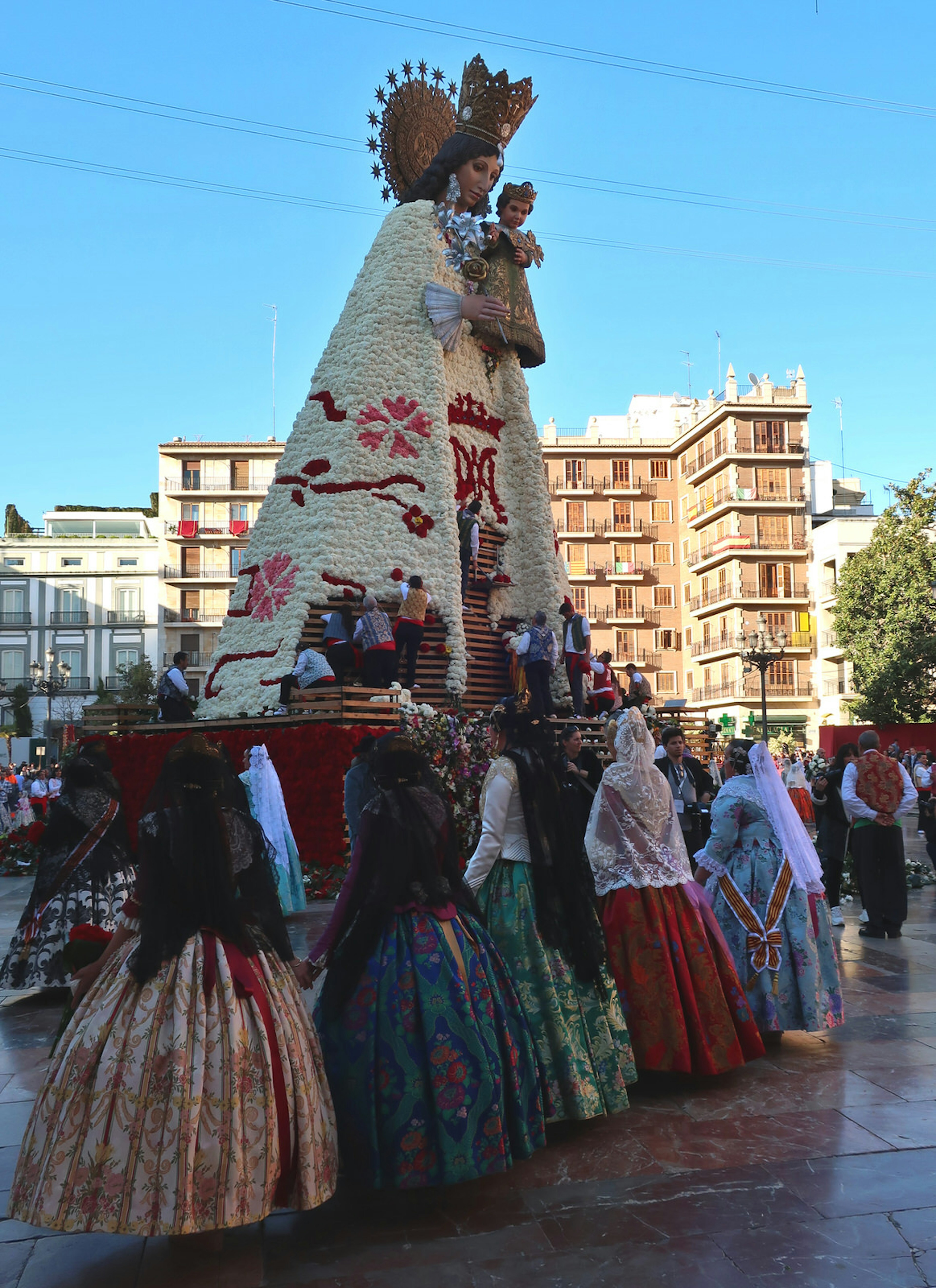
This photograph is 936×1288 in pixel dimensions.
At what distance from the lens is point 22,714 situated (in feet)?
152

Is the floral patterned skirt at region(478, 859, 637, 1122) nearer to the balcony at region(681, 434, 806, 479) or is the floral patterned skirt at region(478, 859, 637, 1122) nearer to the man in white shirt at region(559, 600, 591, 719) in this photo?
the man in white shirt at region(559, 600, 591, 719)

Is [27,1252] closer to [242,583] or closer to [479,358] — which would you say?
[242,583]

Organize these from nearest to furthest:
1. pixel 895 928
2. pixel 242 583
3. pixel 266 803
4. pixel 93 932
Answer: pixel 93 932 → pixel 895 928 → pixel 266 803 → pixel 242 583

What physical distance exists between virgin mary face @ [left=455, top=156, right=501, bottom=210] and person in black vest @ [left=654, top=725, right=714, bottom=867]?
37.3ft

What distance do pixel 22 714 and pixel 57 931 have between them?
1663 inches

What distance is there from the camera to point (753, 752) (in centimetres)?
594

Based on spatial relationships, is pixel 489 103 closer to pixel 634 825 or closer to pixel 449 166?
pixel 449 166

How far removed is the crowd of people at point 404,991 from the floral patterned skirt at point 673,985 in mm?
11

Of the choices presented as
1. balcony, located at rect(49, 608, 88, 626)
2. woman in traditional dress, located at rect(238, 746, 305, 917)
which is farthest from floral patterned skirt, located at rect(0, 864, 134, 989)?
balcony, located at rect(49, 608, 88, 626)

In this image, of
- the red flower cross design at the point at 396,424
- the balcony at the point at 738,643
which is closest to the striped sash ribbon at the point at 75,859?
the red flower cross design at the point at 396,424

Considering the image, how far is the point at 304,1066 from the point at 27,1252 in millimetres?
1120

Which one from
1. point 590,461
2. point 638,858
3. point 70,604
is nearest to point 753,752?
point 638,858

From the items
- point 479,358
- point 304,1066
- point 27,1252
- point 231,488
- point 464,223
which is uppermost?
point 231,488

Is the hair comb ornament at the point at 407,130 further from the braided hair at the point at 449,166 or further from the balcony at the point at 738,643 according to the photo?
the balcony at the point at 738,643
